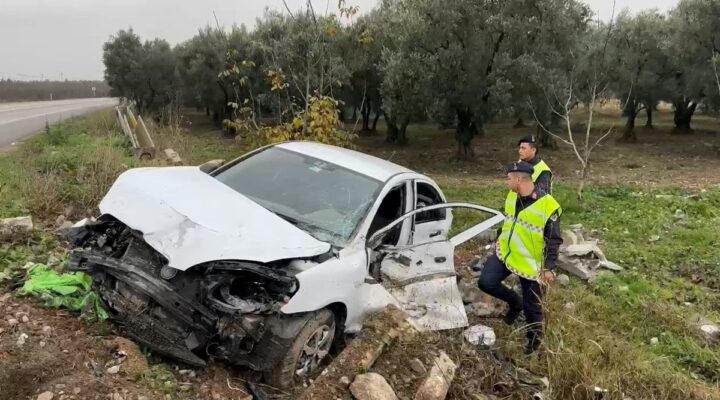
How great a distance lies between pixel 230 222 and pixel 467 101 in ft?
48.2

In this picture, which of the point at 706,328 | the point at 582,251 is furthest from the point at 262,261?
the point at 582,251

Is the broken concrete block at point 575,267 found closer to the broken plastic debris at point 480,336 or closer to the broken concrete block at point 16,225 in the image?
the broken plastic debris at point 480,336

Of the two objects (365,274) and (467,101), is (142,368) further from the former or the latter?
(467,101)

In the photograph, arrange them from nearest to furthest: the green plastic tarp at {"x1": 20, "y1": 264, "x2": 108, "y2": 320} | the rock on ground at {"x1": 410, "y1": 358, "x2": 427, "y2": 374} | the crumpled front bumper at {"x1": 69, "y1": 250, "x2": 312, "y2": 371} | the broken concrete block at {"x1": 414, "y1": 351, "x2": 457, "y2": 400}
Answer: the crumpled front bumper at {"x1": 69, "y1": 250, "x2": 312, "y2": 371}, the broken concrete block at {"x1": 414, "y1": 351, "x2": 457, "y2": 400}, the rock on ground at {"x1": 410, "y1": 358, "x2": 427, "y2": 374}, the green plastic tarp at {"x1": 20, "y1": 264, "x2": 108, "y2": 320}

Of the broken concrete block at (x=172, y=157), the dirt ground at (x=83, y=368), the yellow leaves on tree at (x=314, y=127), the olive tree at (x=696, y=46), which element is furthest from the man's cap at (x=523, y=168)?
Answer: the olive tree at (x=696, y=46)

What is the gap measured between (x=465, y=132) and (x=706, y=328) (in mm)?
14380

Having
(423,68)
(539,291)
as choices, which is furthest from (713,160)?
(539,291)

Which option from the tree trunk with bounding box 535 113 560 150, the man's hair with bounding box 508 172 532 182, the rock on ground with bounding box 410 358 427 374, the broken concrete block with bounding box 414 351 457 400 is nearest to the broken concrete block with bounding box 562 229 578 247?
the man's hair with bounding box 508 172 532 182

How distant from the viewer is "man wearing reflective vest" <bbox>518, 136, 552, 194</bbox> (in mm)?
5469

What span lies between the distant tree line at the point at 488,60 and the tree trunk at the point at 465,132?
4cm

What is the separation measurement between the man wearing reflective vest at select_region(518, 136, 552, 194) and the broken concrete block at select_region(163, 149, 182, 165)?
7.88 metres

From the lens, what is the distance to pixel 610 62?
2300 cm

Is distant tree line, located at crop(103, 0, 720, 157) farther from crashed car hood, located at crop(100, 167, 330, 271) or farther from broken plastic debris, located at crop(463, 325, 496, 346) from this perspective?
broken plastic debris, located at crop(463, 325, 496, 346)

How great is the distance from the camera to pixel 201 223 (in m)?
3.87
